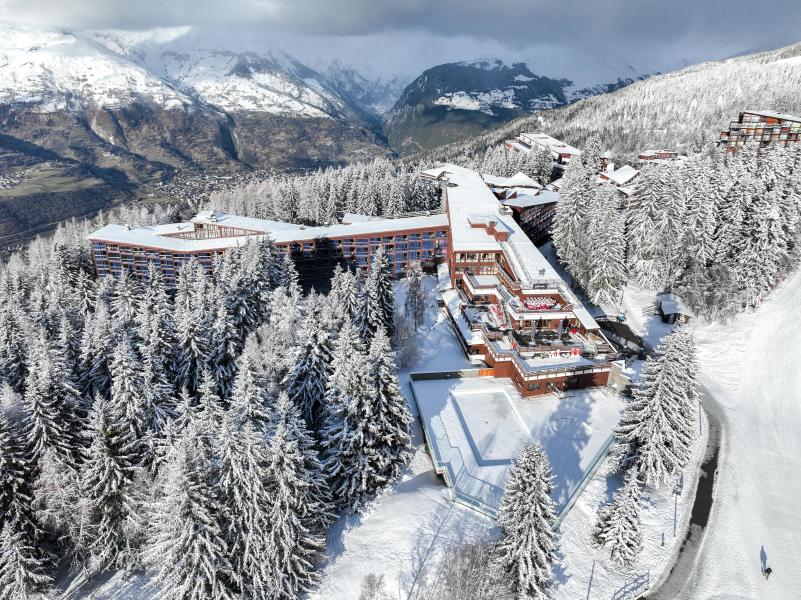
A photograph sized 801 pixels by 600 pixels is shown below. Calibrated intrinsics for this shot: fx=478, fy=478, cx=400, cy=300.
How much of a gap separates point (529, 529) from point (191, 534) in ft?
60.1

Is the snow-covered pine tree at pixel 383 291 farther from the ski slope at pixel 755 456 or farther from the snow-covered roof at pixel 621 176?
the snow-covered roof at pixel 621 176

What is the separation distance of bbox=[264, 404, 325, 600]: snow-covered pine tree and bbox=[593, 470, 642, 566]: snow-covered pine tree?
731 inches

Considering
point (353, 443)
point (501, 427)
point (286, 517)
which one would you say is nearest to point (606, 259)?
point (501, 427)

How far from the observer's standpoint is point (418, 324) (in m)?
62.6

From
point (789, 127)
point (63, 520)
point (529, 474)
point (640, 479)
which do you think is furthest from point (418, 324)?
point (789, 127)

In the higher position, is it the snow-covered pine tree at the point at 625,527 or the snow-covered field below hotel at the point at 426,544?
the snow-covered pine tree at the point at 625,527

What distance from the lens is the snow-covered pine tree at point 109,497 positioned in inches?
1265

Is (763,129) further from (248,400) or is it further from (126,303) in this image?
(126,303)

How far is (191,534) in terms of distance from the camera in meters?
25.2

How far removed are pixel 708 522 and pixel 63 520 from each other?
4541 centimetres

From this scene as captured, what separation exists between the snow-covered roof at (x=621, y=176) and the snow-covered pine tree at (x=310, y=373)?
3084 inches

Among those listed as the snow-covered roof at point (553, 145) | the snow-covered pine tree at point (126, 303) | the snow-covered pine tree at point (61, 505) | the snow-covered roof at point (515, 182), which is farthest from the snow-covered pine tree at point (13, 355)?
the snow-covered roof at point (553, 145)

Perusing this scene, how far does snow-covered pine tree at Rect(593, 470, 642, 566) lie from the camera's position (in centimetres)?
2978

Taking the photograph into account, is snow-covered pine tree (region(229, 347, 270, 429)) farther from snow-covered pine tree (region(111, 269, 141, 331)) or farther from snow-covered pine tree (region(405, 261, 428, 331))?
snow-covered pine tree (region(405, 261, 428, 331))
